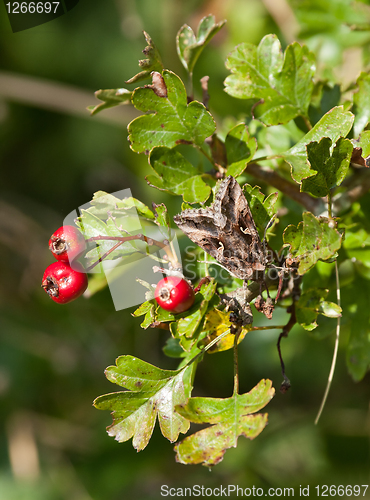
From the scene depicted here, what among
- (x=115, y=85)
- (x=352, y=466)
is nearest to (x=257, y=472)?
(x=352, y=466)

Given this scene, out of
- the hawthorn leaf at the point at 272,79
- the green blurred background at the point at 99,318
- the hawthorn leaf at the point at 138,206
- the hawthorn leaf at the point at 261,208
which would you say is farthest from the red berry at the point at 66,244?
the green blurred background at the point at 99,318

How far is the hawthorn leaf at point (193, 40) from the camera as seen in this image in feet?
3.38

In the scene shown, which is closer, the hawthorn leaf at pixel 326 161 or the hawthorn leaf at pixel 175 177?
the hawthorn leaf at pixel 326 161

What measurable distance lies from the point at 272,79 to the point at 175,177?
15.5 inches

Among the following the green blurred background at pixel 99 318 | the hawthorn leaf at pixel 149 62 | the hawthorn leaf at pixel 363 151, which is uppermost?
the hawthorn leaf at pixel 149 62

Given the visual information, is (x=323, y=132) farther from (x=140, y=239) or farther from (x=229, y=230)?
(x=140, y=239)

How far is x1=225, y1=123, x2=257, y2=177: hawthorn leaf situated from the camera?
965mm

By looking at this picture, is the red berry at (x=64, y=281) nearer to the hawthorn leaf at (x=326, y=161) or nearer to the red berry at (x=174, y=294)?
the red berry at (x=174, y=294)

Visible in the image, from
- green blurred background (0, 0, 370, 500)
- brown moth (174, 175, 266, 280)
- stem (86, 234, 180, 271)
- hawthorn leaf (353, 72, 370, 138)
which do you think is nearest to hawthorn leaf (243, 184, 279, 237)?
brown moth (174, 175, 266, 280)

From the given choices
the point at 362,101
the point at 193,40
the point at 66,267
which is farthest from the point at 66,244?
the point at 362,101

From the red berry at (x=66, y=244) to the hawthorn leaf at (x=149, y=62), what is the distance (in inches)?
14.1

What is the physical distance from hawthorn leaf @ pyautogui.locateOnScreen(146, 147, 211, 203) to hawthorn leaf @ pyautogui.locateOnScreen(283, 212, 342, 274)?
0.76 ft

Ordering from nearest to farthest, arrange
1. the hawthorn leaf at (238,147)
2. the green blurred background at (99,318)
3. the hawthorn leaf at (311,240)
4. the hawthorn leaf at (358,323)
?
the hawthorn leaf at (311,240) < the hawthorn leaf at (238,147) < the hawthorn leaf at (358,323) < the green blurred background at (99,318)

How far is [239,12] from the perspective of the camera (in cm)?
231
